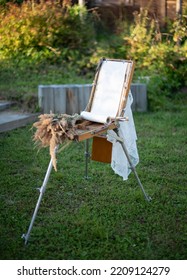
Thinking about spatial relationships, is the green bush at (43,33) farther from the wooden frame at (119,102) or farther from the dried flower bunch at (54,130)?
the dried flower bunch at (54,130)

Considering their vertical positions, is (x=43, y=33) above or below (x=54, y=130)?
above

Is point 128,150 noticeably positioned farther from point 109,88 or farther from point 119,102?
point 109,88

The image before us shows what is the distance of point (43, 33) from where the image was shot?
8812 mm

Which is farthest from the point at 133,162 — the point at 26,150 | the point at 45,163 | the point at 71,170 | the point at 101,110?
the point at 26,150

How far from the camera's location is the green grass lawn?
3.38 metres

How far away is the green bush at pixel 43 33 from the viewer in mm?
8656

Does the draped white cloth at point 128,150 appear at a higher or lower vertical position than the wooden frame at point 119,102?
lower

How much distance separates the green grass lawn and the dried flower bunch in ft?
1.78

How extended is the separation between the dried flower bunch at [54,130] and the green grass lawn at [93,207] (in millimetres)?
542

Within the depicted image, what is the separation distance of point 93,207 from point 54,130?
2.86 feet

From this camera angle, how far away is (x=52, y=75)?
827cm

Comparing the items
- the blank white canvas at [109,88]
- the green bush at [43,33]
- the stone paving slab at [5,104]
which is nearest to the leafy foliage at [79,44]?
the green bush at [43,33]

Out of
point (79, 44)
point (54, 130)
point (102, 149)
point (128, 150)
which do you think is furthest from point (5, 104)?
point (54, 130)

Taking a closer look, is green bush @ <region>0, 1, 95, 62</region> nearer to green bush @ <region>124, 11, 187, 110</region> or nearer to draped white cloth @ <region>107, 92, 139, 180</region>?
green bush @ <region>124, 11, 187, 110</region>
